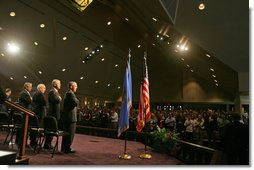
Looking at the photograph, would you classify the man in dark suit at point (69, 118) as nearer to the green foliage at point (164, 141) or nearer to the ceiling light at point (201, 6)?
the green foliage at point (164, 141)

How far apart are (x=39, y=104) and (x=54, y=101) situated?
0.52 m

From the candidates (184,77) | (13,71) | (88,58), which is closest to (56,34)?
(88,58)

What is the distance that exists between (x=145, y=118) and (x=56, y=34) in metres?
6.08

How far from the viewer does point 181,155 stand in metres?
4.88

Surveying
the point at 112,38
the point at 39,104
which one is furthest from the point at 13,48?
the point at 39,104

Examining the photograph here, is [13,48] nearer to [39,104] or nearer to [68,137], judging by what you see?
[39,104]

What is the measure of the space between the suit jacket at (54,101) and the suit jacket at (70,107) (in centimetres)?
24

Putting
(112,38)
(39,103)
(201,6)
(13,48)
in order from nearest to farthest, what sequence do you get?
(39,103)
(201,6)
(13,48)
(112,38)

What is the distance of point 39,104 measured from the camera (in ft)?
15.7

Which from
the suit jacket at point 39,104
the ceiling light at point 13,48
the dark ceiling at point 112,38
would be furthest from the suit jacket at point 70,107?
the ceiling light at point 13,48

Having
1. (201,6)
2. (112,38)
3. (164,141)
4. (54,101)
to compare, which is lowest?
(164,141)

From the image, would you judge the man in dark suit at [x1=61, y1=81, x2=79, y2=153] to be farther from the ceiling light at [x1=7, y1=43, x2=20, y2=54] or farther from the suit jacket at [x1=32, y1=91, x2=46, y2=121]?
the ceiling light at [x1=7, y1=43, x2=20, y2=54]

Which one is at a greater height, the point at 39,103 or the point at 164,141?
the point at 39,103

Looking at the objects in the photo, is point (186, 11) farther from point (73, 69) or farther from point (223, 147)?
point (73, 69)
